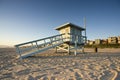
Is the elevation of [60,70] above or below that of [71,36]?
below

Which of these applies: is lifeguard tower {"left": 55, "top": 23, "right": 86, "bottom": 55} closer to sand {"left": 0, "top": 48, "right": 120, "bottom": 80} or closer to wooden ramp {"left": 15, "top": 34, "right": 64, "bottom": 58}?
wooden ramp {"left": 15, "top": 34, "right": 64, "bottom": 58}

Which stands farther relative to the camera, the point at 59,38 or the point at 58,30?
the point at 58,30

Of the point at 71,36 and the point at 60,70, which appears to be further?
the point at 71,36

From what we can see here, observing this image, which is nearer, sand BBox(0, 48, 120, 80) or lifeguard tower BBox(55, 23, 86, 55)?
sand BBox(0, 48, 120, 80)

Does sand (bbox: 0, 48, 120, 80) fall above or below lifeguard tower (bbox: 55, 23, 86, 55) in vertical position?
below

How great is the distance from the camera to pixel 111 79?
4.27 metres

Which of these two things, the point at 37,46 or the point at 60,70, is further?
the point at 37,46

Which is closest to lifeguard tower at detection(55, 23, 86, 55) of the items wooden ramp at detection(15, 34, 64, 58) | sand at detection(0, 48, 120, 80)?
wooden ramp at detection(15, 34, 64, 58)

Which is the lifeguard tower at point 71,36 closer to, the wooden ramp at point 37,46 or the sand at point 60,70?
the wooden ramp at point 37,46

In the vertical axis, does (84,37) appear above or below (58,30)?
below

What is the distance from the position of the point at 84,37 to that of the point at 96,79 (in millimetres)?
13117

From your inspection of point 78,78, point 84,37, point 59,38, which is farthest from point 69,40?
point 78,78

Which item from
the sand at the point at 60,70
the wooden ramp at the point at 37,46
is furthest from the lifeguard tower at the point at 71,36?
the sand at the point at 60,70

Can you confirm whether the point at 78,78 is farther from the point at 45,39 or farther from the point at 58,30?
the point at 58,30
